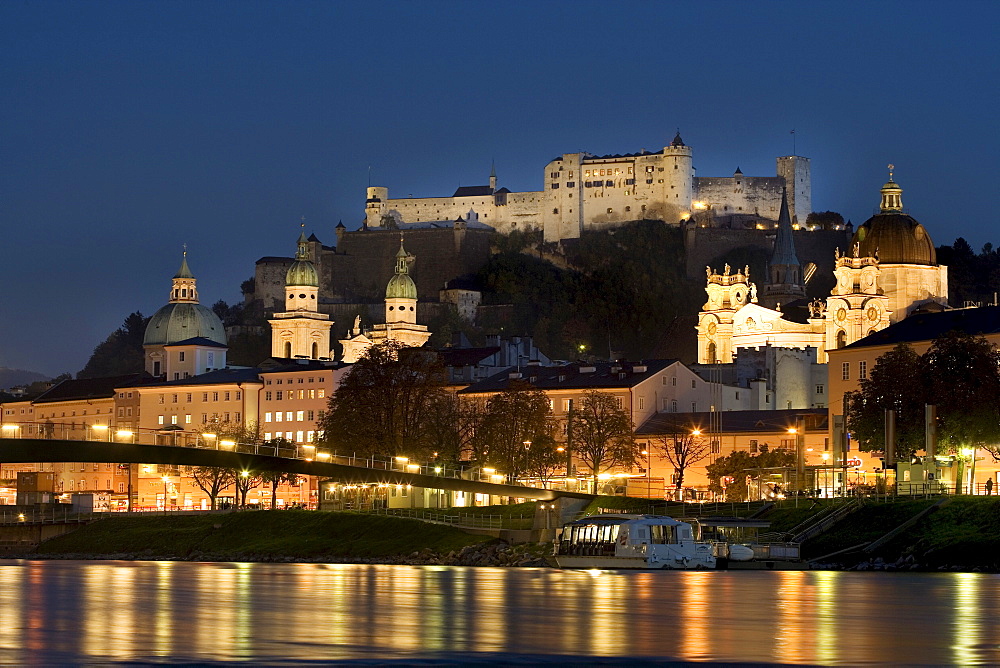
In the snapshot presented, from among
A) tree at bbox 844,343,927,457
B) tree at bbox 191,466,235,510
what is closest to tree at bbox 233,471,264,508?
tree at bbox 191,466,235,510

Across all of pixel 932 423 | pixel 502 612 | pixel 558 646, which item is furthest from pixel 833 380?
pixel 558 646

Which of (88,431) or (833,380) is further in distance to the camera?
(833,380)

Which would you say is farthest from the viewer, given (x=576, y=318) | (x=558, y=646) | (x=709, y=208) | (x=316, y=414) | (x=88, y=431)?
(x=709, y=208)

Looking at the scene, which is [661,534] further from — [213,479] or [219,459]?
[213,479]

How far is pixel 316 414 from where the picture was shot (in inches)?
4862

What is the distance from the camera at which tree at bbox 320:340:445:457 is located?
8112cm

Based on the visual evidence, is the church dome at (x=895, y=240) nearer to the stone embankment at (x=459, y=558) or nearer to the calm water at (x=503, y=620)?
the stone embankment at (x=459, y=558)

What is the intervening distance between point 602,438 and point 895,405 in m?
20.0

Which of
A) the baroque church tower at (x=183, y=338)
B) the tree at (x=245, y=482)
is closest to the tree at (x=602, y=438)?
the tree at (x=245, y=482)

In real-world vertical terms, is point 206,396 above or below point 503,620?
above

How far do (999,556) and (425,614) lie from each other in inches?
956

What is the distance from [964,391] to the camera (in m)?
67.0

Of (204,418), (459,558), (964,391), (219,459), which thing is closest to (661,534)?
(459,558)

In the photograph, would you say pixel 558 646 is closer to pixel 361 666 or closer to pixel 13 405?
pixel 361 666
